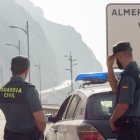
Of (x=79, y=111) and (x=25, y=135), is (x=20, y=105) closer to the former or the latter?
(x=25, y=135)

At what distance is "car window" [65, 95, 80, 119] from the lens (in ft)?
25.9

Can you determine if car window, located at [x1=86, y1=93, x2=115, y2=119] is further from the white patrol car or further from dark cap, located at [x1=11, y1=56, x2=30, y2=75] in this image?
dark cap, located at [x1=11, y1=56, x2=30, y2=75]

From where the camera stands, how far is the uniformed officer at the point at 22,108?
6270 millimetres

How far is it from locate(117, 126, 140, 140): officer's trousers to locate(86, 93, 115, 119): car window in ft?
→ 3.75

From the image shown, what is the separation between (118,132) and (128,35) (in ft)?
13.5

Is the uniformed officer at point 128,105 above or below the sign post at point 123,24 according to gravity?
below

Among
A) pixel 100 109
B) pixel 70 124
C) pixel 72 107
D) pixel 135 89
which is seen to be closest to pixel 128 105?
pixel 135 89

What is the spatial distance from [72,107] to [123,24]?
7.19ft

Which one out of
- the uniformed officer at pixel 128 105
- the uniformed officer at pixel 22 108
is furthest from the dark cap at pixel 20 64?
the uniformed officer at pixel 128 105

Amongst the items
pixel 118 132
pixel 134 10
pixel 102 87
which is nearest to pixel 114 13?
pixel 134 10

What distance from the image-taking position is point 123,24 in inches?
384

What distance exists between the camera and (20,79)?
6441 mm

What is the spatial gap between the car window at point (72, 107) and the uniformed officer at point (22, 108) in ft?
4.81

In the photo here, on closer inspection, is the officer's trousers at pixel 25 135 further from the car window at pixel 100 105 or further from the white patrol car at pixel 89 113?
the car window at pixel 100 105
